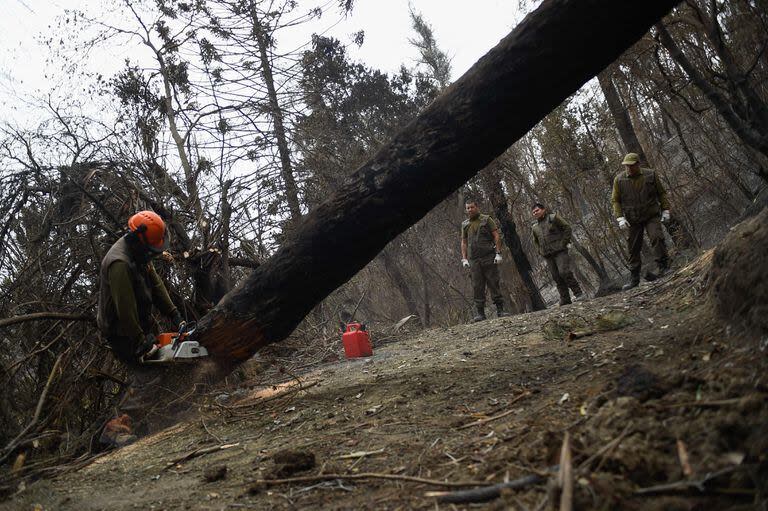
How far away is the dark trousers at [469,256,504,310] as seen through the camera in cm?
897

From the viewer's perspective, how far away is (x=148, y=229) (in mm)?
4812

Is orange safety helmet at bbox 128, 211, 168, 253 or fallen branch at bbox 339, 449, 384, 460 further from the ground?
orange safety helmet at bbox 128, 211, 168, 253

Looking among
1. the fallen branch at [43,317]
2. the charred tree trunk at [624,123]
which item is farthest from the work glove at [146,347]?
the charred tree trunk at [624,123]

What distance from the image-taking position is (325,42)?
14438mm

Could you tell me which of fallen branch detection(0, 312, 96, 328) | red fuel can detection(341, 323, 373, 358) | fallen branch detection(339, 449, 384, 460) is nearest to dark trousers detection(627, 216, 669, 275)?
red fuel can detection(341, 323, 373, 358)

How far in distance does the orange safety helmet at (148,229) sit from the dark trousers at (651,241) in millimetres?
6438

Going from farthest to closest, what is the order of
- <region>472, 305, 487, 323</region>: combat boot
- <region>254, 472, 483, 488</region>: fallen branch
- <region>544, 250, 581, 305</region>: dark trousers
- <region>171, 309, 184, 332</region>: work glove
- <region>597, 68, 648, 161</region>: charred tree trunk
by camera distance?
1. <region>597, 68, 648, 161</region>: charred tree trunk
2. <region>472, 305, 487, 323</region>: combat boot
3. <region>544, 250, 581, 305</region>: dark trousers
4. <region>171, 309, 184, 332</region>: work glove
5. <region>254, 472, 483, 488</region>: fallen branch

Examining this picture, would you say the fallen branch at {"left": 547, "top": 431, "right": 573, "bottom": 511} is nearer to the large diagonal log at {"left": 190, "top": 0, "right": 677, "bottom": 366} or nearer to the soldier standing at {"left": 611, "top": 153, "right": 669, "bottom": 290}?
the large diagonal log at {"left": 190, "top": 0, "right": 677, "bottom": 366}

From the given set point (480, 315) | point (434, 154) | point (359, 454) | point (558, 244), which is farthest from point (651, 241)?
point (359, 454)

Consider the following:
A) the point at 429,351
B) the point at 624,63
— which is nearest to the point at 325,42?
the point at 624,63

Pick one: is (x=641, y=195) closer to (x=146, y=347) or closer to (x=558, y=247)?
(x=558, y=247)

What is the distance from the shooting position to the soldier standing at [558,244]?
825 centimetres

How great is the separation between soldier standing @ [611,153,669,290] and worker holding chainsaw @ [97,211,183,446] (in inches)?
245

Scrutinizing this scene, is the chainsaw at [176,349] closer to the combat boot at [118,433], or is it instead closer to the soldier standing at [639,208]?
the combat boot at [118,433]
